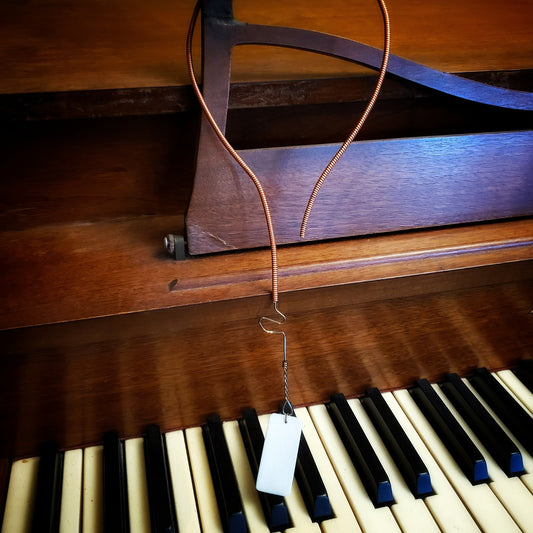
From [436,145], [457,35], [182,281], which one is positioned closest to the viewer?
[182,281]

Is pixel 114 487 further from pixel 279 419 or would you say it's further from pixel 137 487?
pixel 279 419

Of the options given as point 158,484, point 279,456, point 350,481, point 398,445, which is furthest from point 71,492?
point 398,445

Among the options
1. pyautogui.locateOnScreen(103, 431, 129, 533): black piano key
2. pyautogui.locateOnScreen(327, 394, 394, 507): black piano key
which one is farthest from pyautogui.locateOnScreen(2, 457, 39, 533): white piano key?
pyautogui.locateOnScreen(327, 394, 394, 507): black piano key

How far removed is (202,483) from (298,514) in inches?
7.8

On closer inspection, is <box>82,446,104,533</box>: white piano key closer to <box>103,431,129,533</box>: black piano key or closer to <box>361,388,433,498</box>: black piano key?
<box>103,431,129,533</box>: black piano key

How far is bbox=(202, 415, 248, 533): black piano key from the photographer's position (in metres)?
1.01

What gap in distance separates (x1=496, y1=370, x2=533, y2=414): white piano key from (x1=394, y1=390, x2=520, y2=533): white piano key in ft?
0.85

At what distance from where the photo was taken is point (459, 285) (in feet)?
3.74

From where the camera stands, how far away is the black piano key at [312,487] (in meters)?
1.05

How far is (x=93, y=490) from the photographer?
3.53ft

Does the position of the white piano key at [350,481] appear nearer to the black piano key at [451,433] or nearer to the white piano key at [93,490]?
the black piano key at [451,433]

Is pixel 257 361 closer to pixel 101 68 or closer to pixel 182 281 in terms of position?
pixel 182 281

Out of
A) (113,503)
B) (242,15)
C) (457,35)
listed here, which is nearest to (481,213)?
(457,35)

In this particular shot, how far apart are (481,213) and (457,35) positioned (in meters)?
0.45
